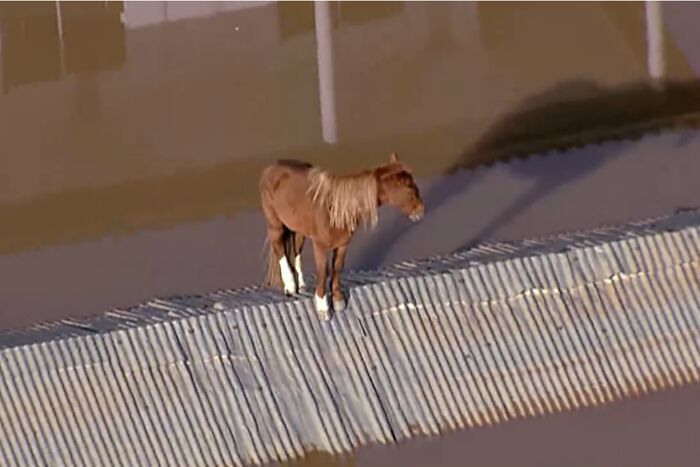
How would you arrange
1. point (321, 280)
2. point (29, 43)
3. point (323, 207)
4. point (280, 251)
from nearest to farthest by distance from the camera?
point (323, 207), point (321, 280), point (280, 251), point (29, 43)

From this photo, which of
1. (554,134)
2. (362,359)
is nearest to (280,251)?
(362,359)

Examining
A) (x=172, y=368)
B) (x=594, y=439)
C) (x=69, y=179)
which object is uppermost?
(x=69, y=179)

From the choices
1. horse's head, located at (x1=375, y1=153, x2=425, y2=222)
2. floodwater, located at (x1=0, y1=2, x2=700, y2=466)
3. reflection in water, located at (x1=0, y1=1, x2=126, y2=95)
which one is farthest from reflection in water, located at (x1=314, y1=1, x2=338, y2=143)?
horse's head, located at (x1=375, y1=153, x2=425, y2=222)

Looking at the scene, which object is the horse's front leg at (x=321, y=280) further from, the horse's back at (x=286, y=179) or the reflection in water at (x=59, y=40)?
the reflection in water at (x=59, y=40)

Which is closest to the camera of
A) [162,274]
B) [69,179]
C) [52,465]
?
[52,465]

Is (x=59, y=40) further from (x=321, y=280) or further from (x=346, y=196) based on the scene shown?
(x=346, y=196)

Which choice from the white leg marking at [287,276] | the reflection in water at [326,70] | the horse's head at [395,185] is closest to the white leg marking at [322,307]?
the white leg marking at [287,276]

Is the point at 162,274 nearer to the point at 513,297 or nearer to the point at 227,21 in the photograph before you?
the point at 513,297

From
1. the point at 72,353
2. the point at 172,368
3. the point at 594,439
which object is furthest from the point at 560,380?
the point at 72,353
